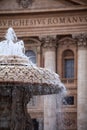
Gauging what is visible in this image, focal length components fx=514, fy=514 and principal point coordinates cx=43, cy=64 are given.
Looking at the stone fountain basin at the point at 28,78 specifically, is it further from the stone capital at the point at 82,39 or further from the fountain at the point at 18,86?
the stone capital at the point at 82,39

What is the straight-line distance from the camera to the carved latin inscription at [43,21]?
3353 cm

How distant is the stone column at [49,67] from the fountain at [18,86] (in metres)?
19.7

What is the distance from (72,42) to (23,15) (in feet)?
12.4

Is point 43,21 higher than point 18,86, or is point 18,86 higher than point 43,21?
point 43,21

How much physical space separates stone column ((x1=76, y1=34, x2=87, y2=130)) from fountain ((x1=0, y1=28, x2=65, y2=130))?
66.7 ft

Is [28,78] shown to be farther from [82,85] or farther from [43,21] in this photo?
[43,21]

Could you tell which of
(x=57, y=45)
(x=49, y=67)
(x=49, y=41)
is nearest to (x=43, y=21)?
(x=49, y=41)

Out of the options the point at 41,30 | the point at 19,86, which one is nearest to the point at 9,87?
the point at 19,86

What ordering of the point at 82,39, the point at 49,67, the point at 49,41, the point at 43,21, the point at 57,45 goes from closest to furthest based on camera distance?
the point at 82,39
the point at 49,67
the point at 49,41
the point at 43,21
the point at 57,45

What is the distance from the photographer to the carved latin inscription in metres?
33.5

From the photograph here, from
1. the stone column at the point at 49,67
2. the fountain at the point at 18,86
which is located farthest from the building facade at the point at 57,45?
the fountain at the point at 18,86

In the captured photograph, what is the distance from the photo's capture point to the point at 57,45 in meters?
34.6

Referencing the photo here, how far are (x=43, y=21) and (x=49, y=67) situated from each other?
3.12m

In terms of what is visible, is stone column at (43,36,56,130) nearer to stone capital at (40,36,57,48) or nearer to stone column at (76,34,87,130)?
stone capital at (40,36,57,48)
